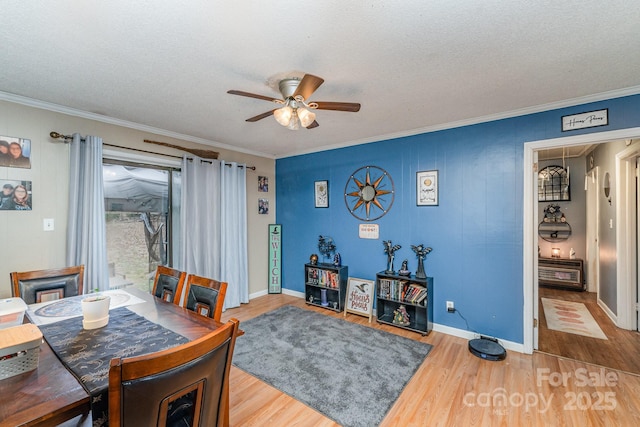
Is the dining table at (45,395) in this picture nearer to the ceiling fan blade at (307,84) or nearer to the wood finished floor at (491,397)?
the wood finished floor at (491,397)

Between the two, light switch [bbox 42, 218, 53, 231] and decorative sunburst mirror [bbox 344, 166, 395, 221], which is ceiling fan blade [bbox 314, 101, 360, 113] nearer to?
decorative sunburst mirror [bbox 344, 166, 395, 221]

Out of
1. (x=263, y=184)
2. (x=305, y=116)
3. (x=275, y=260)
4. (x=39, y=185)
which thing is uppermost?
(x=305, y=116)

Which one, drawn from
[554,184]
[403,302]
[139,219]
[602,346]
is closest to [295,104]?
[403,302]

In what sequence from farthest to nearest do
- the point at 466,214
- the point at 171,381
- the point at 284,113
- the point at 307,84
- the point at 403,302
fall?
the point at 403,302, the point at 466,214, the point at 284,113, the point at 307,84, the point at 171,381

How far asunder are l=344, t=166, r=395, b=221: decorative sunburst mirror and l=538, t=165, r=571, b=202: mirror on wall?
383 centimetres

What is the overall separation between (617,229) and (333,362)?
3723 millimetres

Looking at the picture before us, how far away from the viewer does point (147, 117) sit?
9.89 feet

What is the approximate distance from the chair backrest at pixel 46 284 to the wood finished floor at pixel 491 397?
1505 millimetres

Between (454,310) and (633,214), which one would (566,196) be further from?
(454,310)

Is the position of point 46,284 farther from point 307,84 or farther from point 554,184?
point 554,184

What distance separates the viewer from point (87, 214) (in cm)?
281

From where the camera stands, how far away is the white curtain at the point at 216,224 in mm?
3689

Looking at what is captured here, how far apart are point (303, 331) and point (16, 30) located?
10.9ft

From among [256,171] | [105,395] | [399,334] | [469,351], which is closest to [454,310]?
[469,351]
